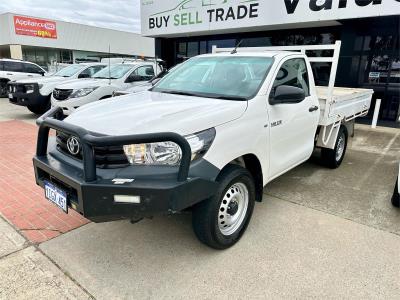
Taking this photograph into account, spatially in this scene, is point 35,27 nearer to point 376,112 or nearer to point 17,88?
point 17,88

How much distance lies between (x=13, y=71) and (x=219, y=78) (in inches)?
586

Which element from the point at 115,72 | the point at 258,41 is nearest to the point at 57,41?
the point at 258,41

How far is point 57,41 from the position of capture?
37781mm

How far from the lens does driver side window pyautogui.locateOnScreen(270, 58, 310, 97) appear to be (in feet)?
12.4

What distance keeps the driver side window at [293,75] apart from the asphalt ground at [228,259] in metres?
1.52

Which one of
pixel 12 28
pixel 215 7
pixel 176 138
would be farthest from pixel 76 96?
pixel 12 28

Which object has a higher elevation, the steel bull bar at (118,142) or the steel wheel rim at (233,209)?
the steel bull bar at (118,142)

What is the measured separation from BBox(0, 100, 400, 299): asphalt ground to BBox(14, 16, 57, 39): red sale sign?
37.4m

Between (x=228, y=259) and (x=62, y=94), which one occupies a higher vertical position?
(x=62, y=94)

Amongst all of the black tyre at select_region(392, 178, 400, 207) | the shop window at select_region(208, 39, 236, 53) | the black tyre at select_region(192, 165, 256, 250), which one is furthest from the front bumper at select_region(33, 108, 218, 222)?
the shop window at select_region(208, 39, 236, 53)

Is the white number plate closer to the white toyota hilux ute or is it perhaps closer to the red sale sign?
the white toyota hilux ute

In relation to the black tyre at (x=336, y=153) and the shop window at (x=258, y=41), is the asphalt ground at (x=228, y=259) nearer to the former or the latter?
the black tyre at (x=336, y=153)

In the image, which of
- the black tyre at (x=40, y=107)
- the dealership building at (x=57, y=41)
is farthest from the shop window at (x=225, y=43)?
the dealership building at (x=57, y=41)

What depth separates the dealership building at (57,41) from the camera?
34.2 meters
